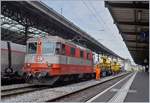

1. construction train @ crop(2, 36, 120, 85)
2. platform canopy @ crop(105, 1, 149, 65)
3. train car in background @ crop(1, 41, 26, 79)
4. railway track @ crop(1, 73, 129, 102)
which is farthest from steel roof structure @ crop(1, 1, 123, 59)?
railway track @ crop(1, 73, 129, 102)

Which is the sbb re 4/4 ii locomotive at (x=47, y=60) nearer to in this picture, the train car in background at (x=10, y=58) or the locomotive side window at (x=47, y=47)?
the locomotive side window at (x=47, y=47)

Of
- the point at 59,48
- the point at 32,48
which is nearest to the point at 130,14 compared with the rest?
the point at 59,48

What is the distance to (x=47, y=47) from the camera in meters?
22.9

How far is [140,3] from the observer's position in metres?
27.2

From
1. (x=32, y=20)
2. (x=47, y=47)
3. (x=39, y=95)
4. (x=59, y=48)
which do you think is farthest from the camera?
(x=32, y=20)

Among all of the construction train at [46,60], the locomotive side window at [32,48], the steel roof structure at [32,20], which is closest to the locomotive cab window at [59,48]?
the construction train at [46,60]

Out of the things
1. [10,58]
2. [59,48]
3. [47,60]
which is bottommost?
[47,60]

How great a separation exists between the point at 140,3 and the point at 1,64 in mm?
10484

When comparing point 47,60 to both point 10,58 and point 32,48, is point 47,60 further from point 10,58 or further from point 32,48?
point 10,58

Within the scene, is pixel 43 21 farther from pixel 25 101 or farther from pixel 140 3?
pixel 25 101

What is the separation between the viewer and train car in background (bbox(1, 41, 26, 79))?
2481 cm

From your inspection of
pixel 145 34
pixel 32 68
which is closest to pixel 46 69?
pixel 32 68

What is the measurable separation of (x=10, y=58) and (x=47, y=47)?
12.6ft

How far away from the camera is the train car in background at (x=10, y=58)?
81.4 feet
